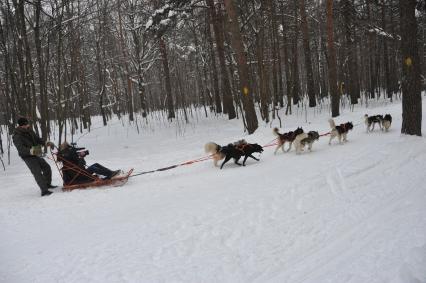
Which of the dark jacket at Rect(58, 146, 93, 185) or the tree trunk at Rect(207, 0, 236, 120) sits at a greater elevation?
the tree trunk at Rect(207, 0, 236, 120)

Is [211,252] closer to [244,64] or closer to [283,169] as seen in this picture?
[283,169]

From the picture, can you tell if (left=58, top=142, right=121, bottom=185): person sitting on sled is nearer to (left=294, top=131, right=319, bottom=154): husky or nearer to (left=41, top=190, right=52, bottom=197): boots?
(left=41, top=190, right=52, bottom=197): boots

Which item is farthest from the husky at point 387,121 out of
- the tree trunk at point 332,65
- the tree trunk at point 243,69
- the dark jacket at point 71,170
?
the dark jacket at point 71,170

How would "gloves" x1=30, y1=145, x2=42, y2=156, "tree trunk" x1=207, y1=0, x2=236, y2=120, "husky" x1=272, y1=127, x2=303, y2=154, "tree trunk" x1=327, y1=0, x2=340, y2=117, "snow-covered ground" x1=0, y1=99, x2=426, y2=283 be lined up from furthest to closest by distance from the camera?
"tree trunk" x1=207, y1=0, x2=236, y2=120, "tree trunk" x1=327, y1=0, x2=340, y2=117, "husky" x1=272, y1=127, x2=303, y2=154, "gloves" x1=30, y1=145, x2=42, y2=156, "snow-covered ground" x1=0, y1=99, x2=426, y2=283

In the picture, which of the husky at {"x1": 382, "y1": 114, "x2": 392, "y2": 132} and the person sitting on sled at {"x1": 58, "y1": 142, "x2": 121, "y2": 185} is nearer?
the person sitting on sled at {"x1": 58, "y1": 142, "x2": 121, "y2": 185}

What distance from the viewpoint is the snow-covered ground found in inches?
154

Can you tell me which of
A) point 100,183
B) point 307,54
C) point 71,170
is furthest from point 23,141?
point 307,54

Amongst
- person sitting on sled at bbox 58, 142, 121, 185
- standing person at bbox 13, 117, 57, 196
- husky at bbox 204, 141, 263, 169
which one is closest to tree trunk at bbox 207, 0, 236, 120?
husky at bbox 204, 141, 263, 169

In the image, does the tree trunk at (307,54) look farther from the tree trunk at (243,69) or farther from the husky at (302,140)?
the husky at (302,140)

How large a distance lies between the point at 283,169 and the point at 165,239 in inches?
151

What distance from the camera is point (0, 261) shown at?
4684 millimetres

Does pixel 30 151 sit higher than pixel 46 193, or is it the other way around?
pixel 30 151

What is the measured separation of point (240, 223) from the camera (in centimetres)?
514

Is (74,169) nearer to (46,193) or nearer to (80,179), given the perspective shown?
(80,179)
